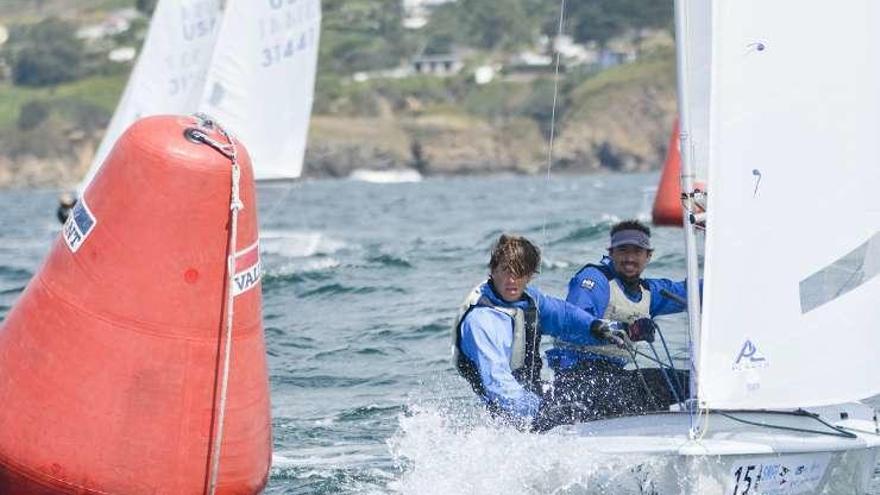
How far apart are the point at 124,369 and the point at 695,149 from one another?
83.3 inches

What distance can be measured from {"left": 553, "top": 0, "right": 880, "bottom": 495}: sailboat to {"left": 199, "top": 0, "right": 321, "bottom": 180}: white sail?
15013 mm

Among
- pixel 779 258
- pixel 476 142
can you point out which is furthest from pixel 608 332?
pixel 476 142

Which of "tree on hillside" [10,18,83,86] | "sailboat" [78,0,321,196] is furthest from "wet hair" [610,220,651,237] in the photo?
"tree on hillside" [10,18,83,86]

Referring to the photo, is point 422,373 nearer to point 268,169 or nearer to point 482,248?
point 482,248

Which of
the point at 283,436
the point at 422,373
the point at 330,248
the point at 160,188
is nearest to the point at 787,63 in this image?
the point at 160,188

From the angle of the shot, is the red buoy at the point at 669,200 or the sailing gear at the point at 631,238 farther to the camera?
the red buoy at the point at 669,200

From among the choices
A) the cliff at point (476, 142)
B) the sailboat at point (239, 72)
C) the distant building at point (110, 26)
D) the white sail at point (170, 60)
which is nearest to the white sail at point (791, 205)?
the sailboat at point (239, 72)

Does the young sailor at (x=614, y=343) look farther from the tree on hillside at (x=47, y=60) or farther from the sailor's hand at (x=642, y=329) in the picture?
the tree on hillside at (x=47, y=60)

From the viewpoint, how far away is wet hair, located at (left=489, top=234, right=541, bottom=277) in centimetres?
576

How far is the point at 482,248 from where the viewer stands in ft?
61.3

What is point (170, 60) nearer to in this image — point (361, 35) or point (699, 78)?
point (699, 78)

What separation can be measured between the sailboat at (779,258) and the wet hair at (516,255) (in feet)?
1.68

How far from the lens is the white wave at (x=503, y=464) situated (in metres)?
5.53

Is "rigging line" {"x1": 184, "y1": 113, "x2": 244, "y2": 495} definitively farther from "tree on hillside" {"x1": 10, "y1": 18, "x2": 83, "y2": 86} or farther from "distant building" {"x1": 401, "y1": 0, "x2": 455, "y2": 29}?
"distant building" {"x1": 401, "y1": 0, "x2": 455, "y2": 29}
